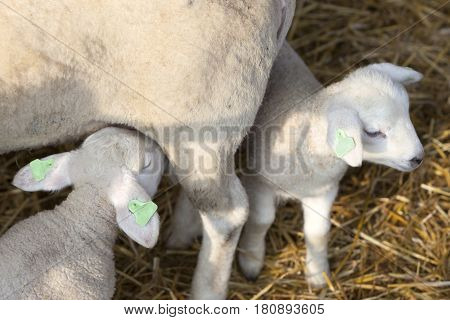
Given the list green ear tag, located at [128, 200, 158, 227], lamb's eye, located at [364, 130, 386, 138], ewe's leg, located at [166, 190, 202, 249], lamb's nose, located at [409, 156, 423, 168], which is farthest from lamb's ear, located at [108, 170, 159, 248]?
lamb's nose, located at [409, 156, 423, 168]

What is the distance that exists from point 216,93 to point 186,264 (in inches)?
48.3

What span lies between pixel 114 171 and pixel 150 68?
432mm

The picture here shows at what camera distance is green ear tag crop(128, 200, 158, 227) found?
2.55 metres

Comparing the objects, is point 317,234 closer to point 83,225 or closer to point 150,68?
point 83,225

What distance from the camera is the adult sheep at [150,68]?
97.8 inches

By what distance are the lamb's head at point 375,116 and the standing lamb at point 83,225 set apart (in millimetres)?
A: 717

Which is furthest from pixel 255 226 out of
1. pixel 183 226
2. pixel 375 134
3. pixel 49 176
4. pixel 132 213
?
pixel 49 176

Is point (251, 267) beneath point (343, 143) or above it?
beneath

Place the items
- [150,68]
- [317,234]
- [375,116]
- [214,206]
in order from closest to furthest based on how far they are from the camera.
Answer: [150,68] → [375,116] → [214,206] → [317,234]

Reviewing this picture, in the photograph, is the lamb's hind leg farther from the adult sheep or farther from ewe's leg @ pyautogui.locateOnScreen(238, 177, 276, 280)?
ewe's leg @ pyautogui.locateOnScreen(238, 177, 276, 280)

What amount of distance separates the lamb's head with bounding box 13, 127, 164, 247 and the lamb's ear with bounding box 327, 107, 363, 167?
0.67 meters

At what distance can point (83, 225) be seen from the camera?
109 inches

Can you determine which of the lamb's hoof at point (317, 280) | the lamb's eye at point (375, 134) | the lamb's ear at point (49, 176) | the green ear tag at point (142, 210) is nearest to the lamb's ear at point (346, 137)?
the lamb's eye at point (375, 134)

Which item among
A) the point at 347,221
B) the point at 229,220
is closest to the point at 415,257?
the point at 347,221
